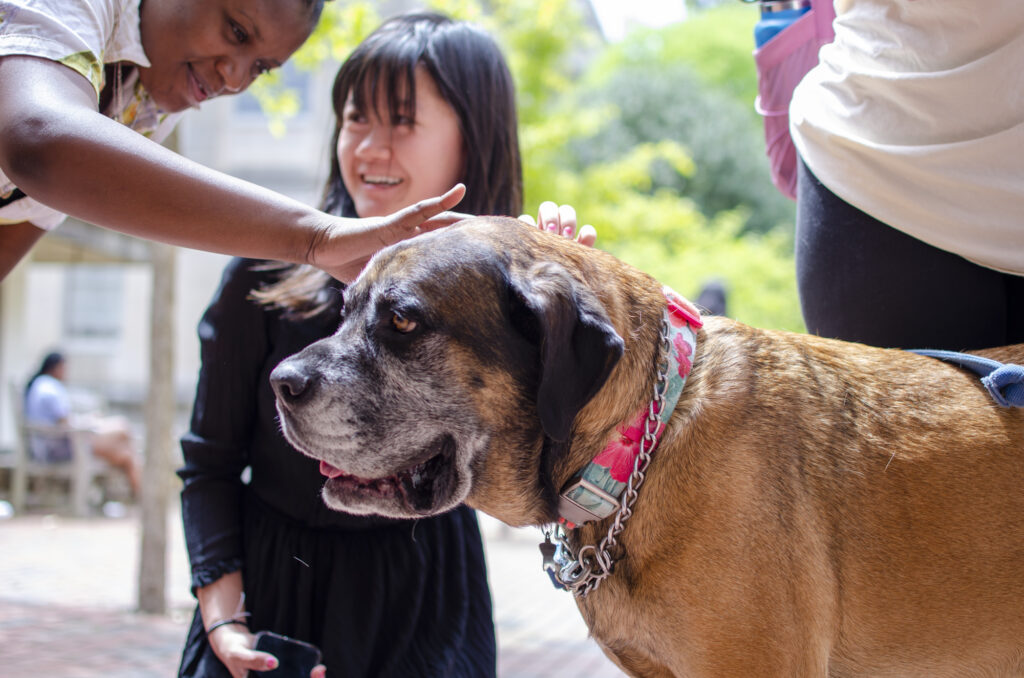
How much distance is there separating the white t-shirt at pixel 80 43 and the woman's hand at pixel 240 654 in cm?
142

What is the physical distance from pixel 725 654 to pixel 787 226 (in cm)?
3192

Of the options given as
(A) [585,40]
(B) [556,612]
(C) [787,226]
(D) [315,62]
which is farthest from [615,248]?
(C) [787,226]

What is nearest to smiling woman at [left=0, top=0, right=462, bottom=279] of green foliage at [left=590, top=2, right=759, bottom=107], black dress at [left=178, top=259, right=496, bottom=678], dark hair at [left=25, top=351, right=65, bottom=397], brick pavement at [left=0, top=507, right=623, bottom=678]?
black dress at [left=178, top=259, right=496, bottom=678]

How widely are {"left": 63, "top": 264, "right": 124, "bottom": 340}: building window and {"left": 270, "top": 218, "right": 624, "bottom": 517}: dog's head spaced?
2757cm

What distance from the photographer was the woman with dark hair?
9.58ft

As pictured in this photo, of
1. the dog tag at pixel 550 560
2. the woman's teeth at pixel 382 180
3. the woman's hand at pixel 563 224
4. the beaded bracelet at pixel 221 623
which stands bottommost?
the beaded bracelet at pixel 221 623

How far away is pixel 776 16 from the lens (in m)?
3.45

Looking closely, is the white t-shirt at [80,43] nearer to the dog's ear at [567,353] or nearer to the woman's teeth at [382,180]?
the woman's teeth at [382,180]

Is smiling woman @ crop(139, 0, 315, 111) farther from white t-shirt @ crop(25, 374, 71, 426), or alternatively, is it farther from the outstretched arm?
white t-shirt @ crop(25, 374, 71, 426)

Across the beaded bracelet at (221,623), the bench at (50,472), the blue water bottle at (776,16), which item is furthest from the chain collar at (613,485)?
the bench at (50,472)

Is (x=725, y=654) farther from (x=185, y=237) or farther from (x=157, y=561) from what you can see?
(x=157, y=561)

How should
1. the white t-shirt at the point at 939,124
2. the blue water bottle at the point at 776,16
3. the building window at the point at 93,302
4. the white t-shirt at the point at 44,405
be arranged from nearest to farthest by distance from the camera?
1. the white t-shirt at the point at 939,124
2. the blue water bottle at the point at 776,16
3. the white t-shirt at the point at 44,405
4. the building window at the point at 93,302

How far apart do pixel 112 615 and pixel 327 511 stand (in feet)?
20.8

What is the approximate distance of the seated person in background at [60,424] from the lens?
1316 centimetres
